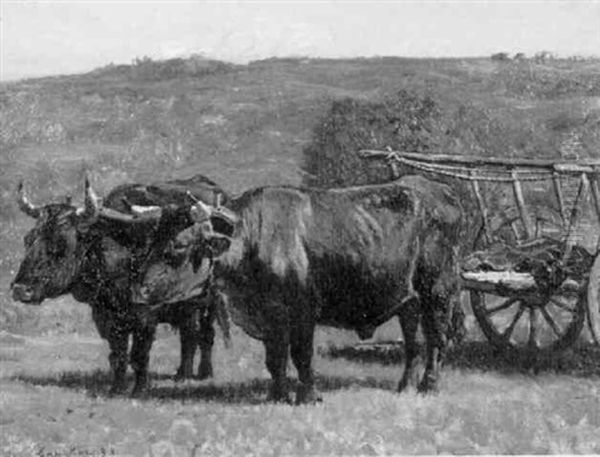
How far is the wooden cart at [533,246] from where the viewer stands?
27.0 ft

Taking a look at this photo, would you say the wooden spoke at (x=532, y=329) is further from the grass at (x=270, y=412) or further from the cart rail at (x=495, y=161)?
the cart rail at (x=495, y=161)

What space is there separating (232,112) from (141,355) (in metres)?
2.12

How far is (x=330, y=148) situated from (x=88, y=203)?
1.87 metres

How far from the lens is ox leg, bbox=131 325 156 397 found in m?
7.59

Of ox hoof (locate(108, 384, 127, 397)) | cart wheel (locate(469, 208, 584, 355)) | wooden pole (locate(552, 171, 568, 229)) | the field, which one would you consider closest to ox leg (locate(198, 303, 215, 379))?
the field

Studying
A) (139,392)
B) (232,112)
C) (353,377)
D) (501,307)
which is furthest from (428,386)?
(232,112)

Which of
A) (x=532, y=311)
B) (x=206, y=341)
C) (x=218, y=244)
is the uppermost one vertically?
(x=218, y=244)

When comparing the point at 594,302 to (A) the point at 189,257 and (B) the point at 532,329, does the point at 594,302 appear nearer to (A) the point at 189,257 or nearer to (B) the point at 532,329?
(B) the point at 532,329

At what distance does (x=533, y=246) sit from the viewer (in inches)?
335

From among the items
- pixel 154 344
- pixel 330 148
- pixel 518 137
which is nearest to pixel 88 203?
pixel 154 344

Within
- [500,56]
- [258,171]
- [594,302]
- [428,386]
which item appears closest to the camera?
[428,386]

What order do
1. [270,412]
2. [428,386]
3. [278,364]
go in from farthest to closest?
[428,386], [278,364], [270,412]

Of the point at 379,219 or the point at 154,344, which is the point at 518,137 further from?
the point at 154,344

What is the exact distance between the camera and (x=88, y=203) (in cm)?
765
